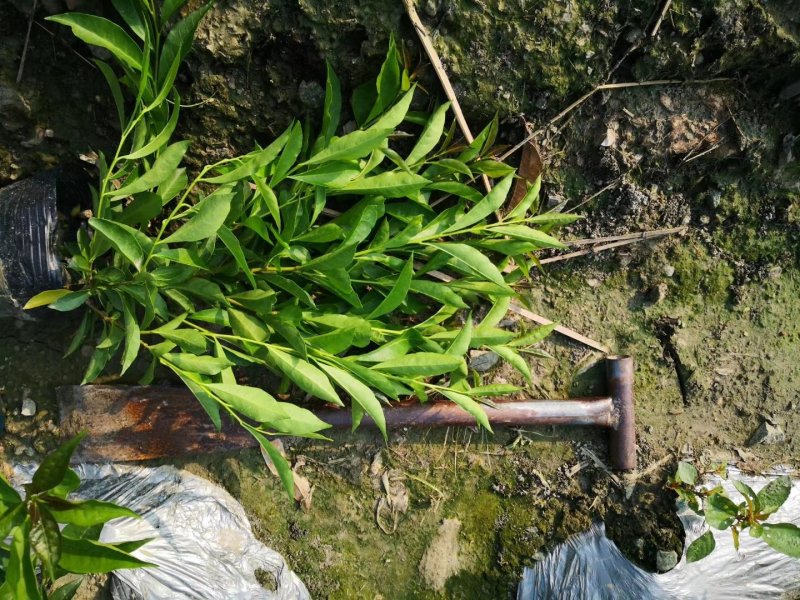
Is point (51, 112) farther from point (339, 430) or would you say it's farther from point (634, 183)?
point (634, 183)

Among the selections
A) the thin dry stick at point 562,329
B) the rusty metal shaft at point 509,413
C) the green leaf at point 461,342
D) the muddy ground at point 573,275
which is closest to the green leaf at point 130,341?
the muddy ground at point 573,275

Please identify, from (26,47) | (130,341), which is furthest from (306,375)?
(26,47)

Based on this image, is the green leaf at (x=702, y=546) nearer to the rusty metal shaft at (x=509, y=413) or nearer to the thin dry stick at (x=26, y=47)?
the rusty metal shaft at (x=509, y=413)

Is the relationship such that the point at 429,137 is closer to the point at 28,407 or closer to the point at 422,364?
the point at 422,364

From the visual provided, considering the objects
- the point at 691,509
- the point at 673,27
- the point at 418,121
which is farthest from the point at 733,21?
the point at 691,509

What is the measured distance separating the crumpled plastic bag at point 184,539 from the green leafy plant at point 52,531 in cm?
59

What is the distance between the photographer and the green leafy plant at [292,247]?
1.22 meters

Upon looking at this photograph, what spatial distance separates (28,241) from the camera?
1384 mm

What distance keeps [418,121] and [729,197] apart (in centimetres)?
92

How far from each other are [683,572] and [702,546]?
151 mm

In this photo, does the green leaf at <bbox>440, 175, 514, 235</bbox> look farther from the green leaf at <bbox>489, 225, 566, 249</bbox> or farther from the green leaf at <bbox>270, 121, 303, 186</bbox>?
the green leaf at <bbox>270, 121, 303, 186</bbox>

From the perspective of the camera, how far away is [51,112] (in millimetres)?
1445

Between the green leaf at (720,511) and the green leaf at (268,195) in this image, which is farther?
the green leaf at (720,511)

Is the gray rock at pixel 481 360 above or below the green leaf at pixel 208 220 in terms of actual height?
below
